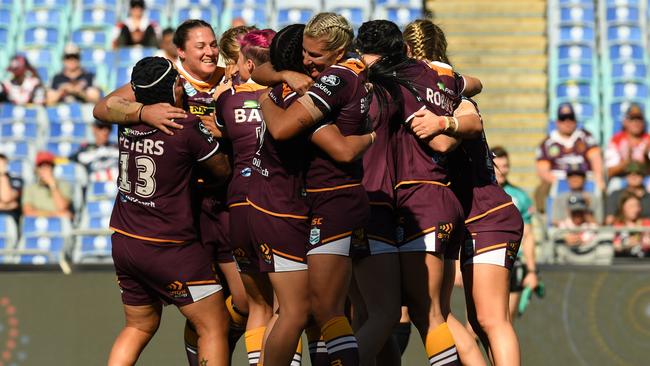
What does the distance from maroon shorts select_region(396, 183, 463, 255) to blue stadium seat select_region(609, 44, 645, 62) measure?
31.9 feet

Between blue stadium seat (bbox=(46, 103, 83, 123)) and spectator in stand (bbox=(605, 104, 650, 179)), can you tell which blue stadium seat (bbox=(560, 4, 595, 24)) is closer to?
spectator in stand (bbox=(605, 104, 650, 179))

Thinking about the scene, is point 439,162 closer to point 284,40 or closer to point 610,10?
point 284,40

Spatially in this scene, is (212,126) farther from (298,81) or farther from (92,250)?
(92,250)

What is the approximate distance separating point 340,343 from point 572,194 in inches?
260

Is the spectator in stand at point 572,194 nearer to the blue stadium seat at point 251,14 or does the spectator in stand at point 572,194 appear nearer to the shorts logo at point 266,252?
the blue stadium seat at point 251,14

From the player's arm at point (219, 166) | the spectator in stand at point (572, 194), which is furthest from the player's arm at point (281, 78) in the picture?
the spectator in stand at point (572, 194)

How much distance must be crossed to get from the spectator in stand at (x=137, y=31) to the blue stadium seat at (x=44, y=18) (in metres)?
1.30

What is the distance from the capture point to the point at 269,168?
6.35 metres

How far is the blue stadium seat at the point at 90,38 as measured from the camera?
1609 centimetres

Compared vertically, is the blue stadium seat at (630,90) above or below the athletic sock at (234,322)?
above

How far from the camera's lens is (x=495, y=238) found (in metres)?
6.99

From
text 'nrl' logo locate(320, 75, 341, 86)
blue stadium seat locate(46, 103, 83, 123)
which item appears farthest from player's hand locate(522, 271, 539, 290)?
blue stadium seat locate(46, 103, 83, 123)

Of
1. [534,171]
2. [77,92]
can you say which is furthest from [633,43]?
[77,92]

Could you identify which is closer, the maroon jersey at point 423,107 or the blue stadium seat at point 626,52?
the maroon jersey at point 423,107
